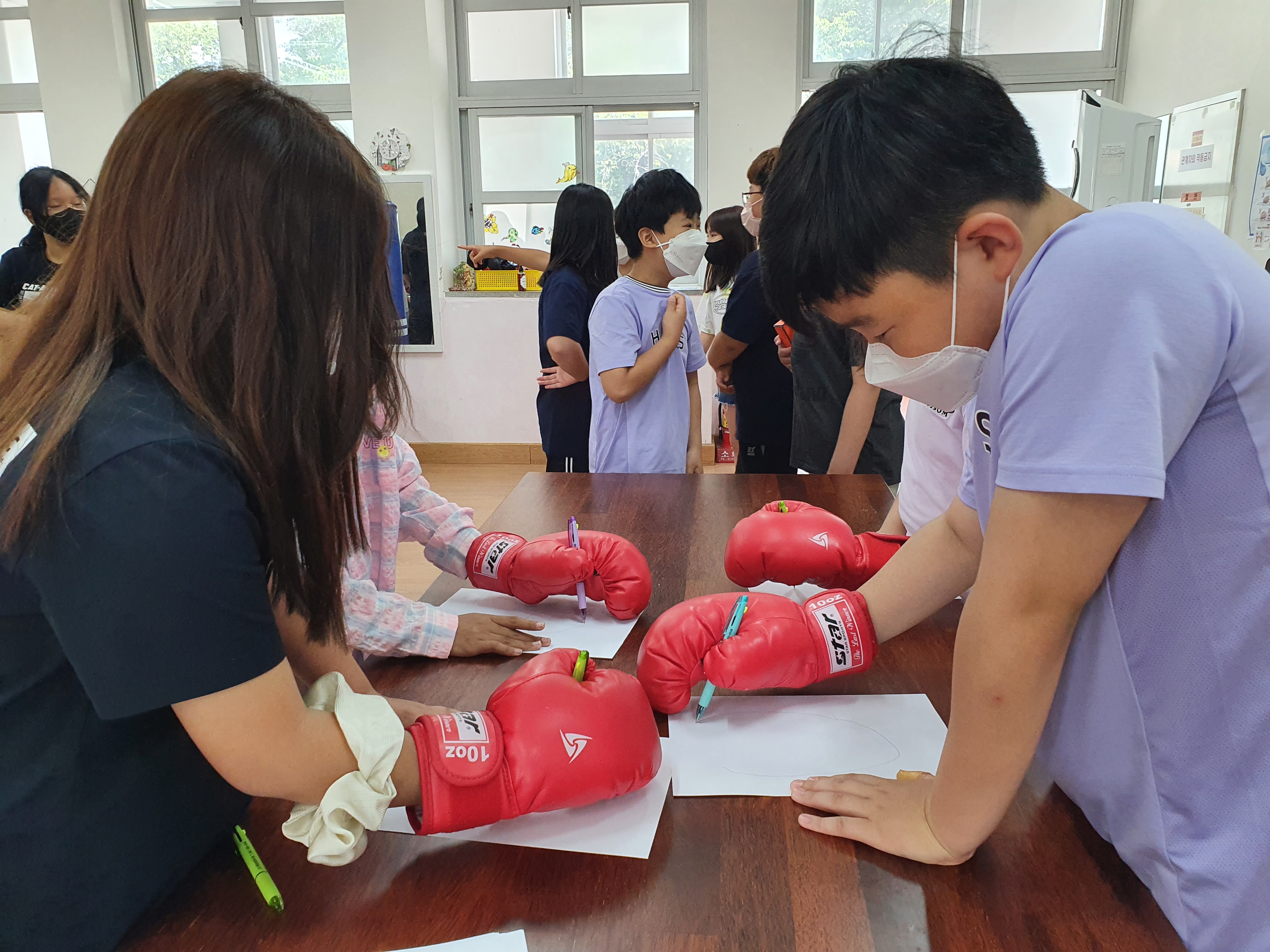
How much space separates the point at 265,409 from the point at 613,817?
43 centimetres

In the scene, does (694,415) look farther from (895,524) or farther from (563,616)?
(563,616)

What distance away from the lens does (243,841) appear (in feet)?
2.23

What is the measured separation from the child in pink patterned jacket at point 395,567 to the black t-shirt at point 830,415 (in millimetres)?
1121

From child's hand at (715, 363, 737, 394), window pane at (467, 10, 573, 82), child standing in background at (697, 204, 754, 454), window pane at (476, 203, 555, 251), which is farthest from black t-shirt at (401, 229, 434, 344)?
child's hand at (715, 363, 737, 394)

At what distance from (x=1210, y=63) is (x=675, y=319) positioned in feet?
9.31

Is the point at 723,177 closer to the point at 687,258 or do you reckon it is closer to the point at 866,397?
the point at 687,258

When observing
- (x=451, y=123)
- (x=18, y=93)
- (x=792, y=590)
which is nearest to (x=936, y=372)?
(x=792, y=590)

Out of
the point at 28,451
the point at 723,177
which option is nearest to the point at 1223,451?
the point at 28,451

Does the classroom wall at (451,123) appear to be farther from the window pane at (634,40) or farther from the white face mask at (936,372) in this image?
the white face mask at (936,372)

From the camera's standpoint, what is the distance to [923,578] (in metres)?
0.99

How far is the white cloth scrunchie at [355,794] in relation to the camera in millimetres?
613

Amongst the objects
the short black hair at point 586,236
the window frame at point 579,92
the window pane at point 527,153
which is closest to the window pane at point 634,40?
the window frame at point 579,92

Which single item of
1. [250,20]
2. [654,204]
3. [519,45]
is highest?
[250,20]

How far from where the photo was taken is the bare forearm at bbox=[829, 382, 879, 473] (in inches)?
78.9
